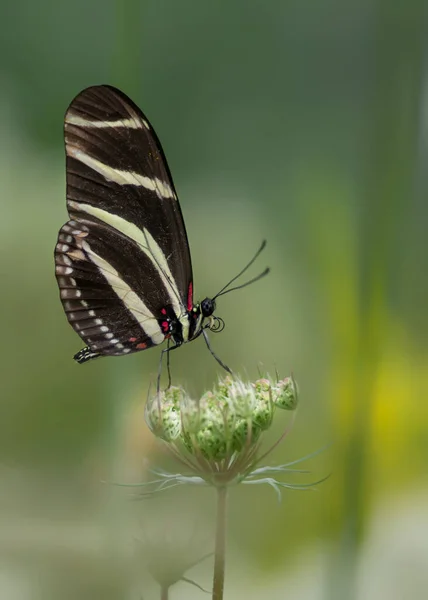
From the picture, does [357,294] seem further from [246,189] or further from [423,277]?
[246,189]

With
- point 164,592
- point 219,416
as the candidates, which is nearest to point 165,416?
point 219,416

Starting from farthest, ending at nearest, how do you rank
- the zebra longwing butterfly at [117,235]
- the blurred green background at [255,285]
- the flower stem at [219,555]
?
the blurred green background at [255,285] → the zebra longwing butterfly at [117,235] → the flower stem at [219,555]

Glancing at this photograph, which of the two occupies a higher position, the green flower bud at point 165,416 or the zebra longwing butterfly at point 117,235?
the zebra longwing butterfly at point 117,235

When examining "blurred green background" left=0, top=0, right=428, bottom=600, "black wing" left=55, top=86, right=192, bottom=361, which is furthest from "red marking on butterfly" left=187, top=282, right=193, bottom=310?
"blurred green background" left=0, top=0, right=428, bottom=600

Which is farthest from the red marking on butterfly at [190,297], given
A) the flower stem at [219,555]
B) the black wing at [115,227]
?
the flower stem at [219,555]

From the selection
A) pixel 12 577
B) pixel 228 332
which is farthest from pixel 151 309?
pixel 12 577

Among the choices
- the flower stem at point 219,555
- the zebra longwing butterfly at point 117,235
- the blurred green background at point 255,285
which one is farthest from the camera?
the blurred green background at point 255,285

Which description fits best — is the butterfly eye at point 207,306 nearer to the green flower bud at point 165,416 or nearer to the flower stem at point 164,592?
the green flower bud at point 165,416

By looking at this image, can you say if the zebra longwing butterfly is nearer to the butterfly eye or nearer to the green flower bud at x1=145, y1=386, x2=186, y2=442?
the butterfly eye

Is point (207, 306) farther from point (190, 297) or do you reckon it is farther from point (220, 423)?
point (220, 423)
